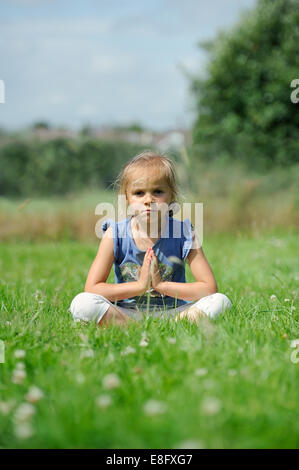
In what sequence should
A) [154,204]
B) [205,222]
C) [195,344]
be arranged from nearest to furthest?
[195,344], [154,204], [205,222]

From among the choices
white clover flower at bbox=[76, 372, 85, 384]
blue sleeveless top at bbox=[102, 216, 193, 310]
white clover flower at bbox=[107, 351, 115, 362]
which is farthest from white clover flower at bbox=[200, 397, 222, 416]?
blue sleeveless top at bbox=[102, 216, 193, 310]

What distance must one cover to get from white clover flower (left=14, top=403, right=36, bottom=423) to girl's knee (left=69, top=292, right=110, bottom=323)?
1.13 m

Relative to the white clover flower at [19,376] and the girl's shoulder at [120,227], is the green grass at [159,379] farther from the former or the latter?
the girl's shoulder at [120,227]

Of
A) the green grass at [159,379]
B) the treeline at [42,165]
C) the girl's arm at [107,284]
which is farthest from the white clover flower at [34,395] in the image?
the treeline at [42,165]

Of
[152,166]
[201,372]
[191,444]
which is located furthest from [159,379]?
[152,166]

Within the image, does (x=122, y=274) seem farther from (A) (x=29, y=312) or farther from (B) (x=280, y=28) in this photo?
(B) (x=280, y=28)

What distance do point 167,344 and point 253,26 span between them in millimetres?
13930

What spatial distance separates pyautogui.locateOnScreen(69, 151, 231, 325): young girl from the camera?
280 centimetres

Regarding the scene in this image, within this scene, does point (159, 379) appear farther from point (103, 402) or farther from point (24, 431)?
point (24, 431)

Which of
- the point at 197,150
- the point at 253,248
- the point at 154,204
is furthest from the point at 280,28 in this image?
the point at 154,204

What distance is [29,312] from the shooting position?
2.88 meters

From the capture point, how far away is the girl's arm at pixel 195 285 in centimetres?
282

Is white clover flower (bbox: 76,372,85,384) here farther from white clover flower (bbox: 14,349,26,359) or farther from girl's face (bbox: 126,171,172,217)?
girl's face (bbox: 126,171,172,217)

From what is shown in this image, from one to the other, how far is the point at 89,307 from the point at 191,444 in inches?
57.3
